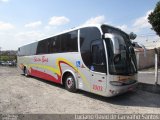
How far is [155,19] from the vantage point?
70.3 ft

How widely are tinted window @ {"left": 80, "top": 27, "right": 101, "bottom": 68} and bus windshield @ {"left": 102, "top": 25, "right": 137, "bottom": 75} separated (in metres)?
0.41

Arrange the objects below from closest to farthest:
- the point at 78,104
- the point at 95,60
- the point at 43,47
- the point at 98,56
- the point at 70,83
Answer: the point at 78,104 < the point at 98,56 < the point at 95,60 < the point at 70,83 < the point at 43,47

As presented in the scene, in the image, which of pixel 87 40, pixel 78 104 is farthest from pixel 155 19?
pixel 78 104

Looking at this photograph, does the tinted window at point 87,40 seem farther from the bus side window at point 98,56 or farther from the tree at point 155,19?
the tree at point 155,19

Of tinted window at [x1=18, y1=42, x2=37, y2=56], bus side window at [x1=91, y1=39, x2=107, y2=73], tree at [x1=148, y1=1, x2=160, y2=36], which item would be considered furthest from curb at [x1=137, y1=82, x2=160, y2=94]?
tree at [x1=148, y1=1, x2=160, y2=36]

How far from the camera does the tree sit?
2131 cm

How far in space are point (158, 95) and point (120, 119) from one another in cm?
401

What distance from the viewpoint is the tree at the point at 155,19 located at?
21.3m

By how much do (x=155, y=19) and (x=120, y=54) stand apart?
1695cm


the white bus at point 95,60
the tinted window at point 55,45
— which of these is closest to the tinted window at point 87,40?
the white bus at point 95,60

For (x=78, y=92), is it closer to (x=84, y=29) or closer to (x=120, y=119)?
(x=84, y=29)

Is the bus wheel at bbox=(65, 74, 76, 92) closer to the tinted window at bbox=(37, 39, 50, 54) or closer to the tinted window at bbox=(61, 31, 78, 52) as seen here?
the tinted window at bbox=(61, 31, 78, 52)

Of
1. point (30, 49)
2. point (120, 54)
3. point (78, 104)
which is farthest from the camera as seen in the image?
point (30, 49)

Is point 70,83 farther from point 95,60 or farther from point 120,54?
point 120,54
